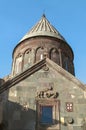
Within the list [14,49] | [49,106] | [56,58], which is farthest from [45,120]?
[14,49]

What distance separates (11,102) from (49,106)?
1.97 metres

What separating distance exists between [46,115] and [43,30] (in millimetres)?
11824

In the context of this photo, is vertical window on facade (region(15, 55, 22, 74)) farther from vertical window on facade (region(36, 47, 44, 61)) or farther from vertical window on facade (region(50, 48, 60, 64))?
vertical window on facade (region(50, 48, 60, 64))

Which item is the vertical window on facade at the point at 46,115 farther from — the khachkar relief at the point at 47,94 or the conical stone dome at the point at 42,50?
the conical stone dome at the point at 42,50

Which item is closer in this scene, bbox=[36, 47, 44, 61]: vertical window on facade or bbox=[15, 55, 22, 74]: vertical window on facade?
bbox=[36, 47, 44, 61]: vertical window on facade

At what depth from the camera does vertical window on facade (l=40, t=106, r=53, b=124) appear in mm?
13672

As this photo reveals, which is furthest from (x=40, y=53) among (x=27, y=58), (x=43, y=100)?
(x=43, y=100)

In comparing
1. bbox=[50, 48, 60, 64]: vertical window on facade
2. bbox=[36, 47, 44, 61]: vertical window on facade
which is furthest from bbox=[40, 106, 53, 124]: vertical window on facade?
bbox=[50, 48, 60, 64]: vertical window on facade

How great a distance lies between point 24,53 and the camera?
23000mm

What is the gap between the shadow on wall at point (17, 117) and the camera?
44.0 ft

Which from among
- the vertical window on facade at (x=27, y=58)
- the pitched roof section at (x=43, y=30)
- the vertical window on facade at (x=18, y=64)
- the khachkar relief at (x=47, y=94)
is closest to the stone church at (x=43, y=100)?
the khachkar relief at (x=47, y=94)

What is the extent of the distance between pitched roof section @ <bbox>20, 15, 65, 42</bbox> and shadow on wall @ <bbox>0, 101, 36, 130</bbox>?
10375 mm

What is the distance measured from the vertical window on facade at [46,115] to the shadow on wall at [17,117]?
1.39ft

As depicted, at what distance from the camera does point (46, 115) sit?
1381 cm
